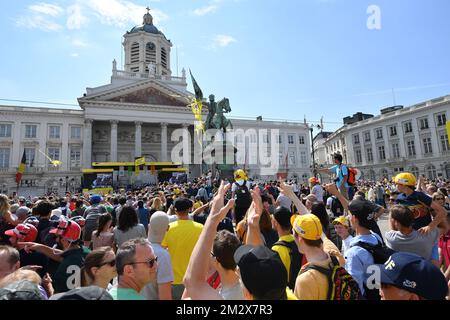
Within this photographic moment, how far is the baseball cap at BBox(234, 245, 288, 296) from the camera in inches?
61.4

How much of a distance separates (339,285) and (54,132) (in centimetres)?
5006

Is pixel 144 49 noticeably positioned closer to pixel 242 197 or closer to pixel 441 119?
pixel 441 119

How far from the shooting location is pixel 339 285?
188 centimetres

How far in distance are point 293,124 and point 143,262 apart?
201ft

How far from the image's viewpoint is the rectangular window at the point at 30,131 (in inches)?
1631

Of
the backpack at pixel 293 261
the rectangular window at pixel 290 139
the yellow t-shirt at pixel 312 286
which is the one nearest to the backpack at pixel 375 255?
the backpack at pixel 293 261

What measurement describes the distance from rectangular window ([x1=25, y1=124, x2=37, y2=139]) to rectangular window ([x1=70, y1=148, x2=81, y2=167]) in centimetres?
598

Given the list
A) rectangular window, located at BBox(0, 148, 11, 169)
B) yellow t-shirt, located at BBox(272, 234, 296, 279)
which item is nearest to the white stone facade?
yellow t-shirt, located at BBox(272, 234, 296, 279)

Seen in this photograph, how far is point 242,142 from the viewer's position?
5516 centimetres

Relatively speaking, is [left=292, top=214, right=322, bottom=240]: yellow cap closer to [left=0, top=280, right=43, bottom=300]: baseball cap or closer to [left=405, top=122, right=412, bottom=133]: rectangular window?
[left=0, top=280, right=43, bottom=300]: baseball cap

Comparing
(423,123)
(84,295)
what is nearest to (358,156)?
(423,123)

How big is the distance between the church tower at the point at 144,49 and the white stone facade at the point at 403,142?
42004mm

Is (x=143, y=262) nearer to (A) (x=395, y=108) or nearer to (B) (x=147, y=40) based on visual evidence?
(A) (x=395, y=108)

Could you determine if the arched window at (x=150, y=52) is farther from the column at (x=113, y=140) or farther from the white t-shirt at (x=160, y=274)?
the white t-shirt at (x=160, y=274)
